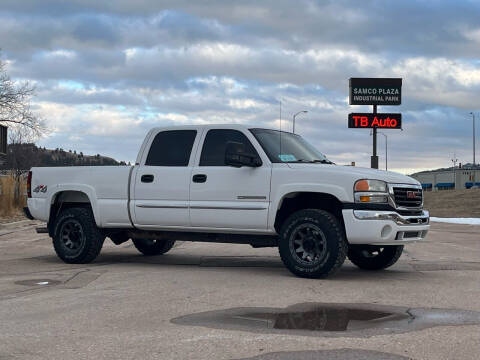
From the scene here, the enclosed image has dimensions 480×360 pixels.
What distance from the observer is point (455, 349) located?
5.17 m

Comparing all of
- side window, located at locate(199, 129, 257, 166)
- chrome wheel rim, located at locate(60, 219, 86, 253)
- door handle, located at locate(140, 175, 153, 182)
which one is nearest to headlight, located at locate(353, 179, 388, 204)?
side window, located at locate(199, 129, 257, 166)

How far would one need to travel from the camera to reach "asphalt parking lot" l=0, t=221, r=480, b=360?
5148 mm

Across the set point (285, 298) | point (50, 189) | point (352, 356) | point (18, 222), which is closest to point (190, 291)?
point (285, 298)

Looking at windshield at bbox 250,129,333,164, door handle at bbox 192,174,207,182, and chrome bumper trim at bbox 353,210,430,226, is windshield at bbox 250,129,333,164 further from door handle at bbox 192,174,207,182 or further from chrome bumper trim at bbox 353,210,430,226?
chrome bumper trim at bbox 353,210,430,226

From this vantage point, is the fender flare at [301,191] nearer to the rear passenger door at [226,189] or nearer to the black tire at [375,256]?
the rear passenger door at [226,189]

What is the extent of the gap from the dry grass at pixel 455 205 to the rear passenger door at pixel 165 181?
27.5 m

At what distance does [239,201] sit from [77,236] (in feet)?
10.3

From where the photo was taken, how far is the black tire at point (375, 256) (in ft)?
33.2

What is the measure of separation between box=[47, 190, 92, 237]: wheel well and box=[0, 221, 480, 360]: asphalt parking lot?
757 millimetres

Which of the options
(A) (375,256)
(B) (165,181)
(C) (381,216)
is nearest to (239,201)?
(B) (165,181)

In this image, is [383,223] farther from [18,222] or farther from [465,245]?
[18,222]

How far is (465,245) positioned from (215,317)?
10733 millimetres

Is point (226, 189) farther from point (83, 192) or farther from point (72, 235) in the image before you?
point (72, 235)

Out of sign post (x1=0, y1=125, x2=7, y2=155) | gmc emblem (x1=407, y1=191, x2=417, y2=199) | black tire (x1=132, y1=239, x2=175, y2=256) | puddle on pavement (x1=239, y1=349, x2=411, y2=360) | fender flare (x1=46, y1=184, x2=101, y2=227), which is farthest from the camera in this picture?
sign post (x1=0, y1=125, x2=7, y2=155)
